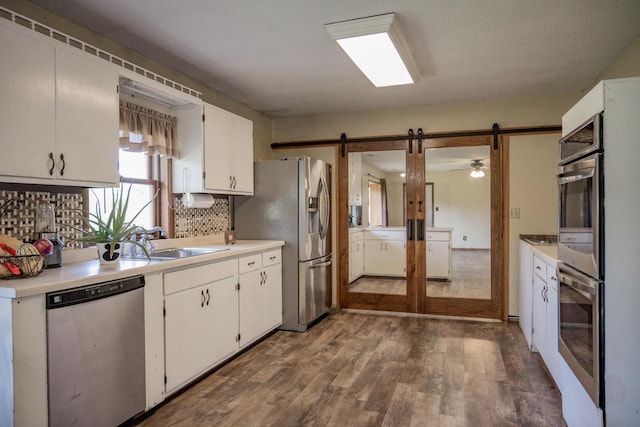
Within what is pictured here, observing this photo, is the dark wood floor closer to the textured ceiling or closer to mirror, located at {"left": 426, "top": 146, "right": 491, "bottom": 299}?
mirror, located at {"left": 426, "top": 146, "right": 491, "bottom": 299}

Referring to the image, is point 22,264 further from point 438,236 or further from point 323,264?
point 438,236

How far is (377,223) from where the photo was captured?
15.5 feet

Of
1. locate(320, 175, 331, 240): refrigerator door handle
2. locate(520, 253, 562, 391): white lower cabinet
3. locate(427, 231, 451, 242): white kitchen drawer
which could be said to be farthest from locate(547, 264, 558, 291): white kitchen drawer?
locate(320, 175, 331, 240): refrigerator door handle

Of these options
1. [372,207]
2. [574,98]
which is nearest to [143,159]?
[372,207]

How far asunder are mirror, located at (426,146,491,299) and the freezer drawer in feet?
3.74

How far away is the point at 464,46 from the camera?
2934 millimetres

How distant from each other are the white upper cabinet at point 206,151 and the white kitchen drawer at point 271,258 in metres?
0.65

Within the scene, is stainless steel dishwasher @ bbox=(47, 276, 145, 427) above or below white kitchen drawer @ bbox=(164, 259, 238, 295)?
below

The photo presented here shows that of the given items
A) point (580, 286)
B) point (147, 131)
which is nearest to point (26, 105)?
point (147, 131)

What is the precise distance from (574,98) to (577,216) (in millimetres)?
2814

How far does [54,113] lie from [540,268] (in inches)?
124

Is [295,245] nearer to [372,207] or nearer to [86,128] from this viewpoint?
[372,207]

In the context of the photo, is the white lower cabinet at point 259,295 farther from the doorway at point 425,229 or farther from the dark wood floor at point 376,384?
the doorway at point 425,229

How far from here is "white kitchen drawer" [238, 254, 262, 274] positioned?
10.8 ft
